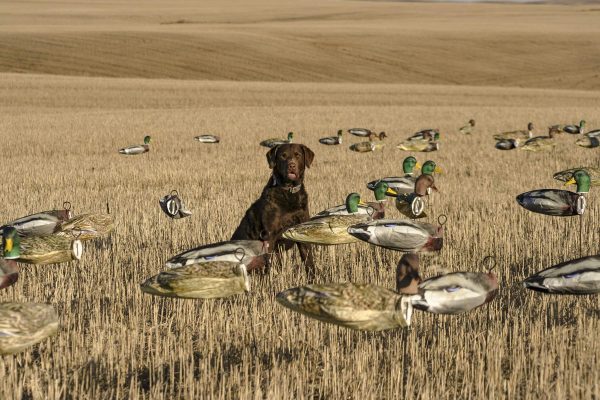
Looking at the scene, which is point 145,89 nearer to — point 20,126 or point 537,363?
point 20,126

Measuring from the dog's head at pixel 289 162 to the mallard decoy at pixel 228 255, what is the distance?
189 centimetres

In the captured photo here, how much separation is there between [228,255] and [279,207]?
2053mm

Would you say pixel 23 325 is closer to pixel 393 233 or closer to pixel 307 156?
pixel 393 233

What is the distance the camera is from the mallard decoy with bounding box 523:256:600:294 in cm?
475

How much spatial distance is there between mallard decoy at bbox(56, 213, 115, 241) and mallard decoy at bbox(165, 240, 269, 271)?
1837mm

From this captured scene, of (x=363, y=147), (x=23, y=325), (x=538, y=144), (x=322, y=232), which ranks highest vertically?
(x=23, y=325)

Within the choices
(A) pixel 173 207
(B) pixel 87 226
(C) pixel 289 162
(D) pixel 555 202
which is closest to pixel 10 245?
(B) pixel 87 226

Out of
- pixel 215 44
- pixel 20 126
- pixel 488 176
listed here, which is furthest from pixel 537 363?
pixel 215 44

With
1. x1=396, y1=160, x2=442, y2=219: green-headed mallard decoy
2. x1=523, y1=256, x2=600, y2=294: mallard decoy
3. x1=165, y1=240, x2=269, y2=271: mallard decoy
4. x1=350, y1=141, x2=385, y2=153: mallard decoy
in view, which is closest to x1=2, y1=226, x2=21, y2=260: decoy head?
x1=165, y1=240, x2=269, y2=271: mallard decoy

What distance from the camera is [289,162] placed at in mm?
7250

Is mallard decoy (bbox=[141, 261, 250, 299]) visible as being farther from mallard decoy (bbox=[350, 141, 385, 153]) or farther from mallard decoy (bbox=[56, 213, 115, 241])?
mallard decoy (bbox=[350, 141, 385, 153])

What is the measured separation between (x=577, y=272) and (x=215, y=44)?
186ft

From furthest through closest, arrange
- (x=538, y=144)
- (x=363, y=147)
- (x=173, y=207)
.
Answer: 1. (x=363, y=147)
2. (x=538, y=144)
3. (x=173, y=207)

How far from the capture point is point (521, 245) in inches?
301
